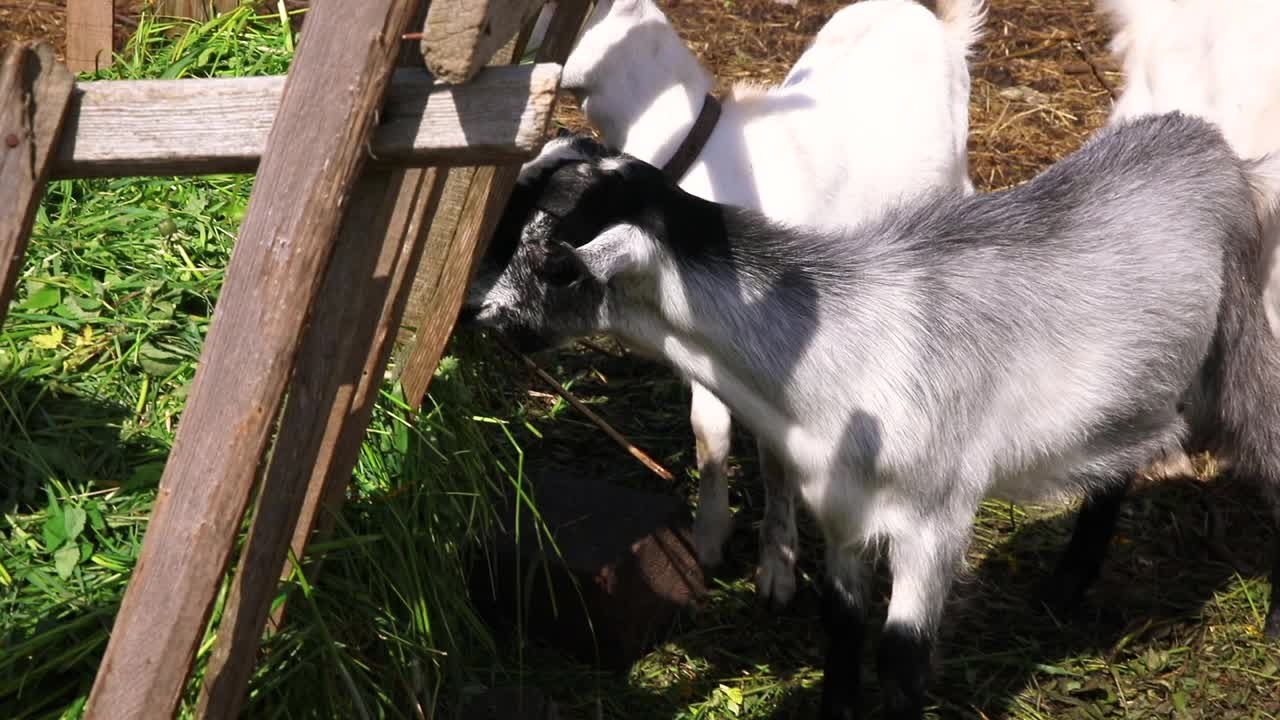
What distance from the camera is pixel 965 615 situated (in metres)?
3.96

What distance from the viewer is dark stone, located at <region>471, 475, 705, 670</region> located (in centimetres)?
352

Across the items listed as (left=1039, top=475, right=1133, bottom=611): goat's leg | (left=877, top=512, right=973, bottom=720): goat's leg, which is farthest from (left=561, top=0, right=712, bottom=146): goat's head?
(left=1039, top=475, right=1133, bottom=611): goat's leg

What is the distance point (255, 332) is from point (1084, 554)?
305 cm

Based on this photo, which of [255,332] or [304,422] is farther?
[304,422]

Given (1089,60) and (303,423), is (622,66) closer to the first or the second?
(303,423)

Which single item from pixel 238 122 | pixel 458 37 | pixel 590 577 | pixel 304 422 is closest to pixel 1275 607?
pixel 590 577

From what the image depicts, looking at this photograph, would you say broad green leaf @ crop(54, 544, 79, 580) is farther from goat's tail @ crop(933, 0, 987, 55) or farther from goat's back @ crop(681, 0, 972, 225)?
goat's tail @ crop(933, 0, 987, 55)

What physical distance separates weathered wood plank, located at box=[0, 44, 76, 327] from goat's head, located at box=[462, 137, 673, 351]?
1205mm

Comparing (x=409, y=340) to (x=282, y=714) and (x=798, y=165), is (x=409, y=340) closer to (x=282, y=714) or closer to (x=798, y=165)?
(x=282, y=714)

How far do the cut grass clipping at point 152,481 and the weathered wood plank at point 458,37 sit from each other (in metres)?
1.27

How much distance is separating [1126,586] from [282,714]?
9.16ft

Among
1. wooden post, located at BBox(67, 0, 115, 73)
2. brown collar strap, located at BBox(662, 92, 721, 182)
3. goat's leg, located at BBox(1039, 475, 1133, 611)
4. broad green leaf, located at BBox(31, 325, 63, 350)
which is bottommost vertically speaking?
goat's leg, located at BBox(1039, 475, 1133, 611)

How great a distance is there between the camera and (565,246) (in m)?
2.68

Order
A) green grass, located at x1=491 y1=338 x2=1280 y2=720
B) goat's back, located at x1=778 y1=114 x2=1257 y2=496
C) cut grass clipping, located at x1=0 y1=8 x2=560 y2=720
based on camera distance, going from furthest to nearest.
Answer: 1. green grass, located at x1=491 y1=338 x2=1280 y2=720
2. goat's back, located at x1=778 y1=114 x2=1257 y2=496
3. cut grass clipping, located at x1=0 y1=8 x2=560 y2=720
